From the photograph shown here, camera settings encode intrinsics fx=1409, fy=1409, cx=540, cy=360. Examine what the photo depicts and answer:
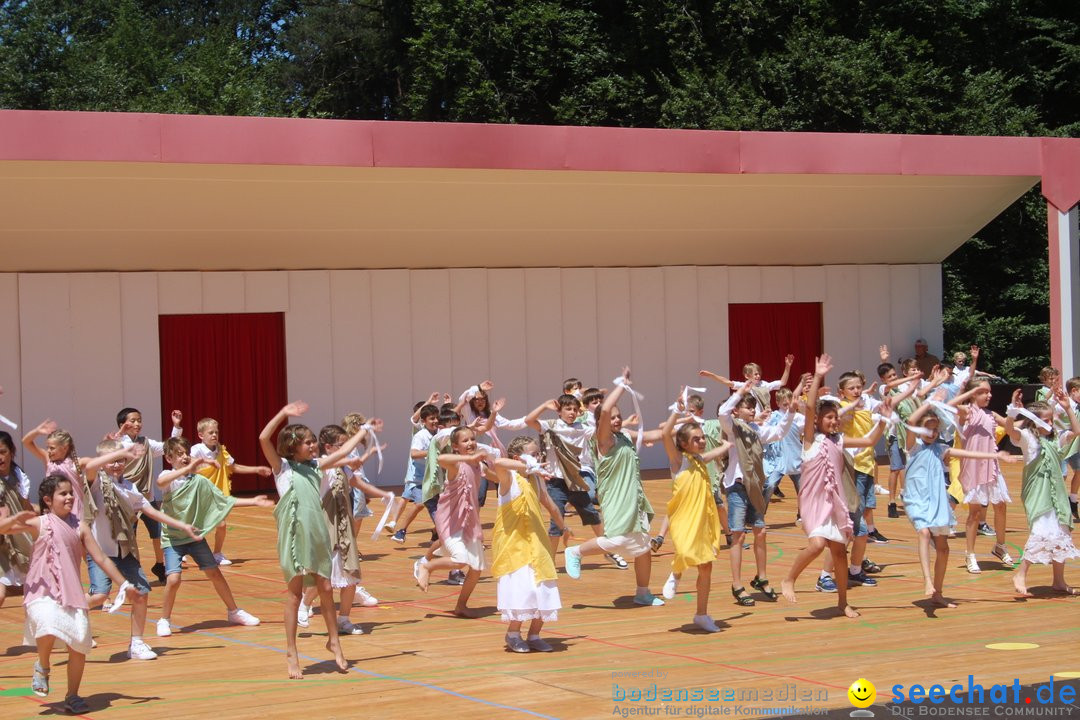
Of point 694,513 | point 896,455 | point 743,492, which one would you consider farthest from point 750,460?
point 896,455

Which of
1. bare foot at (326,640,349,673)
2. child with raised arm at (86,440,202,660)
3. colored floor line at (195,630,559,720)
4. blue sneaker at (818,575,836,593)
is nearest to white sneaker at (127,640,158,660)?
child with raised arm at (86,440,202,660)

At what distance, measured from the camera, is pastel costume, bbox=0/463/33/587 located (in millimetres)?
10219

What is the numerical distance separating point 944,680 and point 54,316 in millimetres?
14169

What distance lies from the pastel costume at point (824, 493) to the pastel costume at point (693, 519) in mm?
712

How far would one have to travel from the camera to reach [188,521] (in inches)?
398

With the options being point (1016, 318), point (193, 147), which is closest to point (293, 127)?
point (193, 147)

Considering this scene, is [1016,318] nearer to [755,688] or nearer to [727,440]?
[727,440]

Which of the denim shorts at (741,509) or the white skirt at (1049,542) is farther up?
the denim shorts at (741,509)

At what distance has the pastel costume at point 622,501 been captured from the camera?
1030 centimetres

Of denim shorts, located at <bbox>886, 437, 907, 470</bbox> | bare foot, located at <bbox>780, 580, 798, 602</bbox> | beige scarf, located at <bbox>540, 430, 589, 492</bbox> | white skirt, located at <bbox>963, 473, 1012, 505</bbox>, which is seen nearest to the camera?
bare foot, located at <bbox>780, 580, 798, 602</bbox>

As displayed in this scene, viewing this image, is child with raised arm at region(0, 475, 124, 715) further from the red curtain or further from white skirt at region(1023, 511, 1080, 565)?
the red curtain

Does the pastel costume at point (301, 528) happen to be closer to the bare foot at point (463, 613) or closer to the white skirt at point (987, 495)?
the bare foot at point (463, 613)

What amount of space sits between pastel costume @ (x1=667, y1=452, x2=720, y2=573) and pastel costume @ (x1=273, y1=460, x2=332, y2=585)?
2.42 m

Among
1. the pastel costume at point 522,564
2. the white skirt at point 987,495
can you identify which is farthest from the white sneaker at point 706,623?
the white skirt at point 987,495
